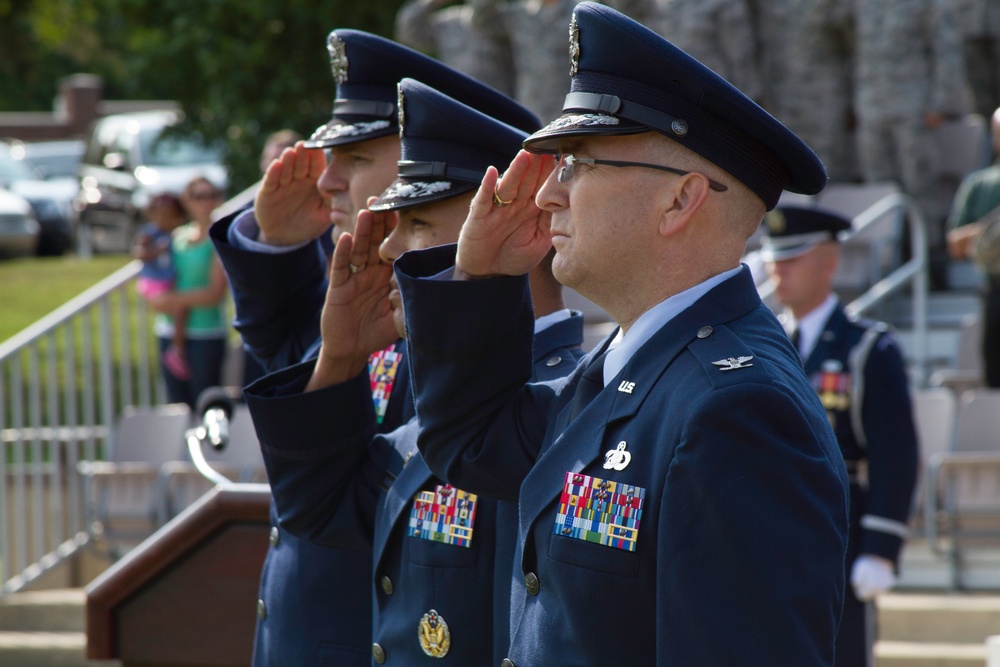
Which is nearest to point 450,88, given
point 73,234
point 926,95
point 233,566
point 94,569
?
point 233,566

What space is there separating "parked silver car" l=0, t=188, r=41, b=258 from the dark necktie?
722 inches

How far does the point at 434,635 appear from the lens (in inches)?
96.3

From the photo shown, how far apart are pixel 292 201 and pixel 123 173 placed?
1562cm

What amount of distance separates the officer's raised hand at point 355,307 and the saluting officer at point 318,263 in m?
0.09

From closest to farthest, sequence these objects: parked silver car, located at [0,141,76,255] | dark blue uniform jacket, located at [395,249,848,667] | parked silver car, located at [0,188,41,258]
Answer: dark blue uniform jacket, located at [395,249,848,667]
parked silver car, located at [0,188,41,258]
parked silver car, located at [0,141,76,255]

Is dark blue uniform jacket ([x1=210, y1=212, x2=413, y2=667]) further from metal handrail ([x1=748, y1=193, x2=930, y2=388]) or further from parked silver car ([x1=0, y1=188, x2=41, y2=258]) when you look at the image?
parked silver car ([x1=0, y1=188, x2=41, y2=258])

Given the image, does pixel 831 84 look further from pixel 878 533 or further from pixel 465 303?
pixel 465 303

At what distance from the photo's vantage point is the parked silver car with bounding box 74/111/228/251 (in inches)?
680

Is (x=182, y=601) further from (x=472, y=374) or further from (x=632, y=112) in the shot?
(x=632, y=112)

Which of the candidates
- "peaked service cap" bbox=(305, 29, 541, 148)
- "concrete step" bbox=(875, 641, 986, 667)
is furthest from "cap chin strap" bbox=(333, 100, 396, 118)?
"concrete step" bbox=(875, 641, 986, 667)

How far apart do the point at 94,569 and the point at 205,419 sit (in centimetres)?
490


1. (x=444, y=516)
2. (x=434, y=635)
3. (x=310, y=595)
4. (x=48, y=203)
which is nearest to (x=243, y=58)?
(x=48, y=203)

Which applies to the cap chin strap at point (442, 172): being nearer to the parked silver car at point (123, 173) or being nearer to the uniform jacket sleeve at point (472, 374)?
the uniform jacket sleeve at point (472, 374)

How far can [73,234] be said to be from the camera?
20531 mm
